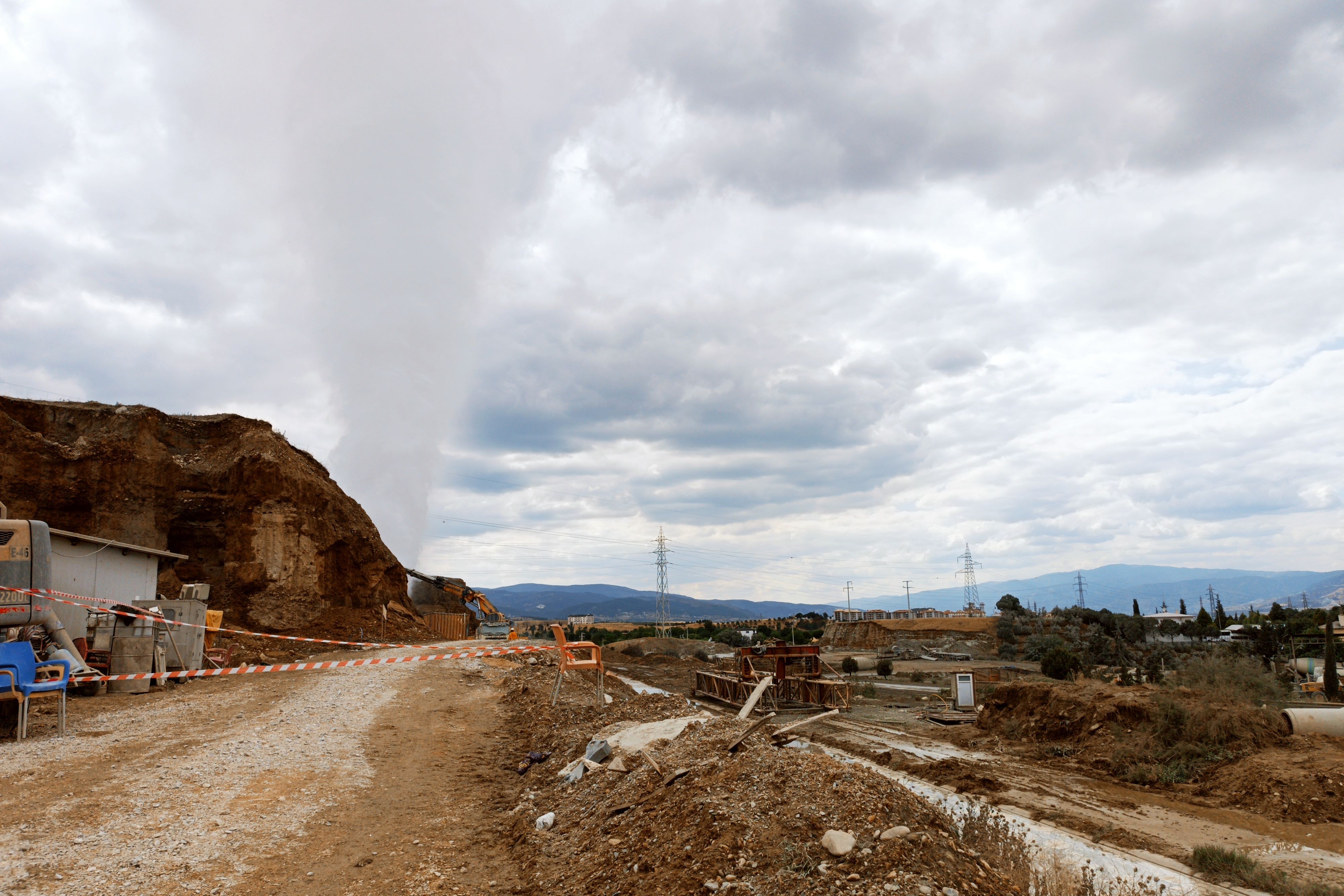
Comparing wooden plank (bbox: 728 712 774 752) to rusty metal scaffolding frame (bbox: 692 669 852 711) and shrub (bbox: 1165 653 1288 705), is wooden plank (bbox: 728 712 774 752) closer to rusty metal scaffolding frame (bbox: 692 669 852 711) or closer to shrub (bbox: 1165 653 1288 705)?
shrub (bbox: 1165 653 1288 705)

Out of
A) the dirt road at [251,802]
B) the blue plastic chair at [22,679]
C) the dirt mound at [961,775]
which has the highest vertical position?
the blue plastic chair at [22,679]

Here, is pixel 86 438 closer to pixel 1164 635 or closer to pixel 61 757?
pixel 61 757

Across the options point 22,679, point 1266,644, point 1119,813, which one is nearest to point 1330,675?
point 1119,813

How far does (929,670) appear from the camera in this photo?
46.1 metres

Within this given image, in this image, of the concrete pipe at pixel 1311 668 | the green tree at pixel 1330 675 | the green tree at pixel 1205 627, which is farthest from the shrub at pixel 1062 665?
the green tree at pixel 1205 627

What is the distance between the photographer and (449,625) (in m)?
49.2

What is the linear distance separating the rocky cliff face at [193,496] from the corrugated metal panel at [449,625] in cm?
1158

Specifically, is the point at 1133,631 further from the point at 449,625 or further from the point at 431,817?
the point at 431,817

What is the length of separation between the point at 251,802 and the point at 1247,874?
1186 cm

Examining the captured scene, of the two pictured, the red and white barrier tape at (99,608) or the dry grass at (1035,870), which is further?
the red and white barrier tape at (99,608)

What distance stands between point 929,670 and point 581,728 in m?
38.4

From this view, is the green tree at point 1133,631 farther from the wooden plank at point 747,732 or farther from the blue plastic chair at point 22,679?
the blue plastic chair at point 22,679

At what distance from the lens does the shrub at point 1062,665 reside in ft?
104

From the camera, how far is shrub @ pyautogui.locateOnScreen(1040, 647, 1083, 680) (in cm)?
3173
